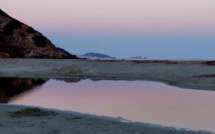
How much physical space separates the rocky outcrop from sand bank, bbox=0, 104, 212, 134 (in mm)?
91736

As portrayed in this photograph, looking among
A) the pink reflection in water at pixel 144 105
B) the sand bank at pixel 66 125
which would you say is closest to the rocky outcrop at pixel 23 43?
the pink reflection in water at pixel 144 105

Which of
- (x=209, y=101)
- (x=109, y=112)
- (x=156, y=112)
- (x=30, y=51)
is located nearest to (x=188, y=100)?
(x=209, y=101)

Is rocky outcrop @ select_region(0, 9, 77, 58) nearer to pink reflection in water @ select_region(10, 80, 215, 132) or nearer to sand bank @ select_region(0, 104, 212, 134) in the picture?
pink reflection in water @ select_region(10, 80, 215, 132)

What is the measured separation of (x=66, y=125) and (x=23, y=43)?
101 meters

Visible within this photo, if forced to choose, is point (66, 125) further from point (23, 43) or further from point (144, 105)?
point (23, 43)

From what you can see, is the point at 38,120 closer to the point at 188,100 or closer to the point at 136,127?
the point at 136,127

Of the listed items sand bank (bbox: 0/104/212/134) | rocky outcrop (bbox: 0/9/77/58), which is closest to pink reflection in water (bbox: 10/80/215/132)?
sand bank (bbox: 0/104/212/134)

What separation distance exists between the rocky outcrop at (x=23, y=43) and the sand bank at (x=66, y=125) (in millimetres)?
91736

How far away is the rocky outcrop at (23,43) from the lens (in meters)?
109

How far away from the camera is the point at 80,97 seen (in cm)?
2761

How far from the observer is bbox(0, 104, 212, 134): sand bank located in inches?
552

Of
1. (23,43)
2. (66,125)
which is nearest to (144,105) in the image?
(66,125)

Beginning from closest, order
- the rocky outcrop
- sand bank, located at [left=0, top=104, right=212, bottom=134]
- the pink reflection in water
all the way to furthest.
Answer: sand bank, located at [left=0, top=104, right=212, bottom=134]
the pink reflection in water
the rocky outcrop

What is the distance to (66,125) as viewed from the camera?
49.8 feet
